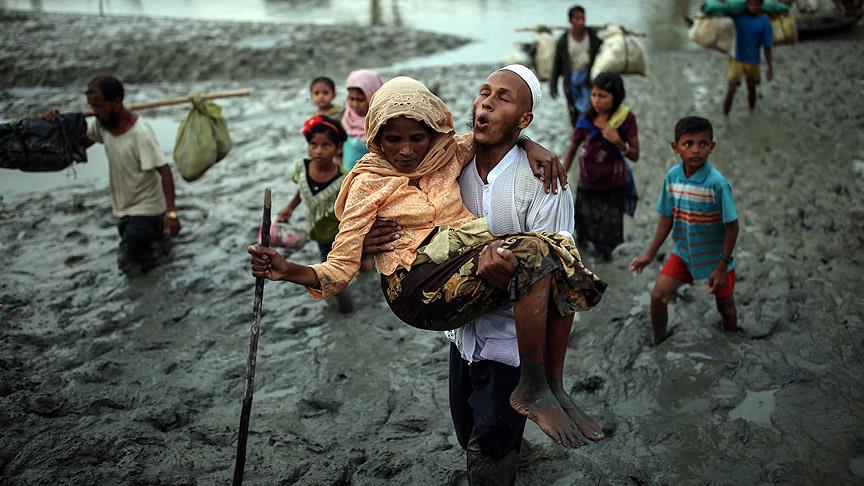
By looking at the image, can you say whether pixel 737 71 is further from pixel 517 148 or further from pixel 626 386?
pixel 517 148

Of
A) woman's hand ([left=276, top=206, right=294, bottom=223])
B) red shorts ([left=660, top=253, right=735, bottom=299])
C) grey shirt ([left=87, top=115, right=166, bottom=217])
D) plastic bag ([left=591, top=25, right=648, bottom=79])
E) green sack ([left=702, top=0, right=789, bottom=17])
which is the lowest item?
red shorts ([left=660, top=253, right=735, bottom=299])

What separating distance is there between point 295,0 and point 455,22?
7890 millimetres

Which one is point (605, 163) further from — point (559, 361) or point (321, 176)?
point (559, 361)

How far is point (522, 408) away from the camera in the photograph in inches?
93.6

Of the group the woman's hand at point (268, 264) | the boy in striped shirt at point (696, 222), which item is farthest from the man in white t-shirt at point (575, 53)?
the woman's hand at point (268, 264)

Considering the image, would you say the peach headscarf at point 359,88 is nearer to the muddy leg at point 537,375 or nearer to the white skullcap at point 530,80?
the white skullcap at point 530,80

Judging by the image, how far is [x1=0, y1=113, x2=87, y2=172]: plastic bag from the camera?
4.86 meters

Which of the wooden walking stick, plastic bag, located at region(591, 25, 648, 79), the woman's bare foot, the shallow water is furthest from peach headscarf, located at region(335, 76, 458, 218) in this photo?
the shallow water

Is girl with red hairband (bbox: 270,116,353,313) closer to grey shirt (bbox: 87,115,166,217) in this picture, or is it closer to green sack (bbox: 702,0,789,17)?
grey shirt (bbox: 87,115,166,217)

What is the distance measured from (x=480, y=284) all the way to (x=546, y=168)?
0.52 metres

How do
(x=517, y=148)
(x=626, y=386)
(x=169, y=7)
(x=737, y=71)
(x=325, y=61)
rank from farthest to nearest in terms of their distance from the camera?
(x=169, y=7) → (x=325, y=61) → (x=737, y=71) → (x=626, y=386) → (x=517, y=148)

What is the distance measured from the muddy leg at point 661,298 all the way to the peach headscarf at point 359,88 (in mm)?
2238

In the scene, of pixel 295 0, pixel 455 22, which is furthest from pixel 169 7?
pixel 455 22

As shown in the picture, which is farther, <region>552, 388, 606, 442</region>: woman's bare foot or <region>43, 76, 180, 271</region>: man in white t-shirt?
<region>43, 76, 180, 271</region>: man in white t-shirt
